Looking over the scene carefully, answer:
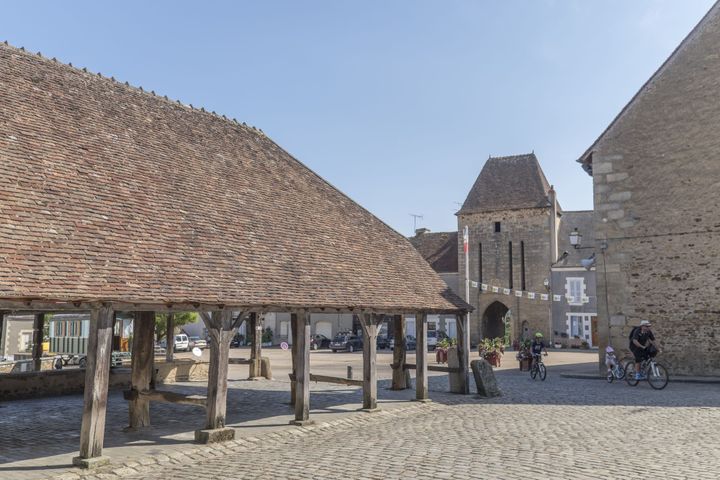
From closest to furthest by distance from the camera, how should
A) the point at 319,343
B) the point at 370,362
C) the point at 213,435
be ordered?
the point at 213,435 < the point at 370,362 < the point at 319,343

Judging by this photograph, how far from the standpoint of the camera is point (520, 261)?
1567 inches

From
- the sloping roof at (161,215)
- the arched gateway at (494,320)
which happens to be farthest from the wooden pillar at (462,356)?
the arched gateway at (494,320)

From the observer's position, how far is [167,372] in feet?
54.7

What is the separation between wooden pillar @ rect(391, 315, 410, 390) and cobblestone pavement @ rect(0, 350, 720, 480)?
135cm

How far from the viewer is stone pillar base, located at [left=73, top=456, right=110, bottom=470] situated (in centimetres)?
675

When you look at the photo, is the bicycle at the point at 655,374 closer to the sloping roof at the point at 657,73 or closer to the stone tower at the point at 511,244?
the sloping roof at the point at 657,73

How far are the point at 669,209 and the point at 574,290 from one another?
72.1 feet

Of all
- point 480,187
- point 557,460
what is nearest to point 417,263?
point 557,460

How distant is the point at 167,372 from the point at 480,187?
30.1 m

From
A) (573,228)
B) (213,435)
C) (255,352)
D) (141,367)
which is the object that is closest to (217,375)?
(213,435)

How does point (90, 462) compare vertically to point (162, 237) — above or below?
below

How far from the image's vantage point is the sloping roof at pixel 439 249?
44362mm

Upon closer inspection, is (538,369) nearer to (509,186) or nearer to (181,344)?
(181,344)

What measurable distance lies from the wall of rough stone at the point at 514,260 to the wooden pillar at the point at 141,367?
3068 centimetres
